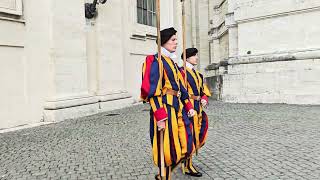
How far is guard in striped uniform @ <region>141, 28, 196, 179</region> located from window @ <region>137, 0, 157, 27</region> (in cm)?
1054

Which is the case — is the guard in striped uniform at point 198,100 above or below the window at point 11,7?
below

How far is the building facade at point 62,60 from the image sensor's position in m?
8.26

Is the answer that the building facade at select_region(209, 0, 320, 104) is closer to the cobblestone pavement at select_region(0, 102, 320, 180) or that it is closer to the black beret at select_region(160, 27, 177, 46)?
the cobblestone pavement at select_region(0, 102, 320, 180)

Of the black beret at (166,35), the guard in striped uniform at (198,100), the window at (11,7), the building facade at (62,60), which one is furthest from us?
the building facade at (62,60)

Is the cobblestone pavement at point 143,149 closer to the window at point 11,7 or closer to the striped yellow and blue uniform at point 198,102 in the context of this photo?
the striped yellow and blue uniform at point 198,102

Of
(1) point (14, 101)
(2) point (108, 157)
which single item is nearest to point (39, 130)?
(1) point (14, 101)

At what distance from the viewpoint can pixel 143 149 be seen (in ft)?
18.6

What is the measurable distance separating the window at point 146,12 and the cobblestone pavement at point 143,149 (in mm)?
6417

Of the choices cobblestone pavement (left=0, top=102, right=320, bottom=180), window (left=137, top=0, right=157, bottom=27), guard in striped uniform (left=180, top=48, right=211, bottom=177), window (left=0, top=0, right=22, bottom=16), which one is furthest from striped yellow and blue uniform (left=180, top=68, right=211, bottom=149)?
window (left=137, top=0, right=157, bottom=27)

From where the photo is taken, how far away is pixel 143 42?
14.0 meters

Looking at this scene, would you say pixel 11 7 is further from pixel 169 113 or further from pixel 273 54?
pixel 273 54

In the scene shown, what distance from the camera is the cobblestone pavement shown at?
4395 mm

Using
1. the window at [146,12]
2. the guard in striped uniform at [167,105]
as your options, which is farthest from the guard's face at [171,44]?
the window at [146,12]

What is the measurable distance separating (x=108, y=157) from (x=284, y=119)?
15.4 ft
